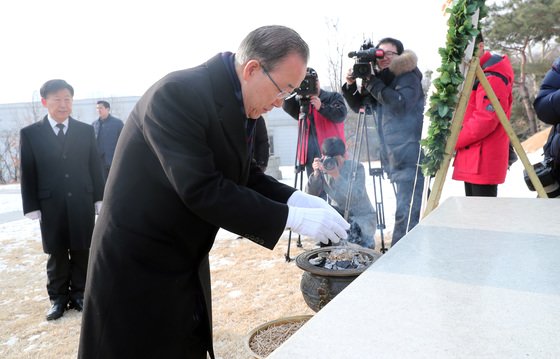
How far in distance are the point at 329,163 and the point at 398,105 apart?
3.35ft

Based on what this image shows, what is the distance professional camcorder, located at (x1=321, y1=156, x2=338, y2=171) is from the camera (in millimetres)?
4645

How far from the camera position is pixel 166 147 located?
4.34 feet

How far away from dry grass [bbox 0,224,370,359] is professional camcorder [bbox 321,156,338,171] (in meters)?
1.15

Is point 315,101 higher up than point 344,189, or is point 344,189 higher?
point 315,101

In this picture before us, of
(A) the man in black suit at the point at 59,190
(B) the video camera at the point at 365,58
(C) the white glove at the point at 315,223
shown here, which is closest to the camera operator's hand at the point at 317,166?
(B) the video camera at the point at 365,58

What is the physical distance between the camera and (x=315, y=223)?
155 cm

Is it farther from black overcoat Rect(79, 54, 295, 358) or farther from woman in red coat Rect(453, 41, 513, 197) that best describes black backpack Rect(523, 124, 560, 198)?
black overcoat Rect(79, 54, 295, 358)

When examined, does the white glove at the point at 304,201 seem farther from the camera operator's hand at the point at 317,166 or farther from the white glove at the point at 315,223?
the camera operator's hand at the point at 317,166

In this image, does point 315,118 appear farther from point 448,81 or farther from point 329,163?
point 448,81

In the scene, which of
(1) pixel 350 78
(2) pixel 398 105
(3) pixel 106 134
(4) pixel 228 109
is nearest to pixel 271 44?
(4) pixel 228 109

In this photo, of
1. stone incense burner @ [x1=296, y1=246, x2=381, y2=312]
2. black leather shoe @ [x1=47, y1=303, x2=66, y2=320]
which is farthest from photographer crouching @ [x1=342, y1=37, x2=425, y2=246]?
black leather shoe @ [x1=47, y1=303, x2=66, y2=320]

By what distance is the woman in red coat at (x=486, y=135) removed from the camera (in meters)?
3.20

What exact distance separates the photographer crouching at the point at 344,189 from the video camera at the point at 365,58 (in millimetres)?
940

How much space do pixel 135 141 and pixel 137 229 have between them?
1.02 ft
